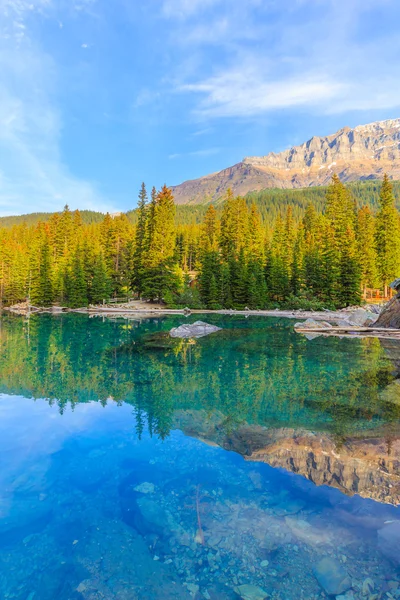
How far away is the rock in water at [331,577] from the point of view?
333 centimetres

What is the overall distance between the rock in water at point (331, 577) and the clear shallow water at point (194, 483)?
6cm

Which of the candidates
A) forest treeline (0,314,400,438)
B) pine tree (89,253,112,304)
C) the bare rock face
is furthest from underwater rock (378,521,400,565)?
pine tree (89,253,112,304)

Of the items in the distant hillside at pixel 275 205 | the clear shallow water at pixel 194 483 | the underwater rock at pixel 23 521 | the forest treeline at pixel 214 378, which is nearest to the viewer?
the clear shallow water at pixel 194 483

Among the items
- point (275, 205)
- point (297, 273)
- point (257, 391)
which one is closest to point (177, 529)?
point (257, 391)

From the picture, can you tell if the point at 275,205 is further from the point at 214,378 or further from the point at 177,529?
the point at 177,529

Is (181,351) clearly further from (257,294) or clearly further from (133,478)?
(257,294)

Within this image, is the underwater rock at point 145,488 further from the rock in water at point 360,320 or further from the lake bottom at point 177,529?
the rock in water at point 360,320

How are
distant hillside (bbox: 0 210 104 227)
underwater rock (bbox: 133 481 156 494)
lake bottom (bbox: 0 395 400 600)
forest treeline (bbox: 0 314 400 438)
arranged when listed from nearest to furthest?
1. lake bottom (bbox: 0 395 400 600)
2. underwater rock (bbox: 133 481 156 494)
3. forest treeline (bbox: 0 314 400 438)
4. distant hillside (bbox: 0 210 104 227)

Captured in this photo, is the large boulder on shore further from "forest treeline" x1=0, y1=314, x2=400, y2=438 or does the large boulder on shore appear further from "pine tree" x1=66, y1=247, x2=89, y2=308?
"pine tree" x1=66, y1=247, x2=89, y2=308

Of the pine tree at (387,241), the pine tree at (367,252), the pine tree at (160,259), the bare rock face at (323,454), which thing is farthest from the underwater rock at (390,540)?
the pine tree at (387,241)

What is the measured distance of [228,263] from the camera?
44875mm

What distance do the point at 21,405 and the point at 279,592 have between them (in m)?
7.65

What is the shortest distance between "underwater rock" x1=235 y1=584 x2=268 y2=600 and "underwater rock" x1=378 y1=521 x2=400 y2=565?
1.50 meters

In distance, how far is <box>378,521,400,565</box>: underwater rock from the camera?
378cm
